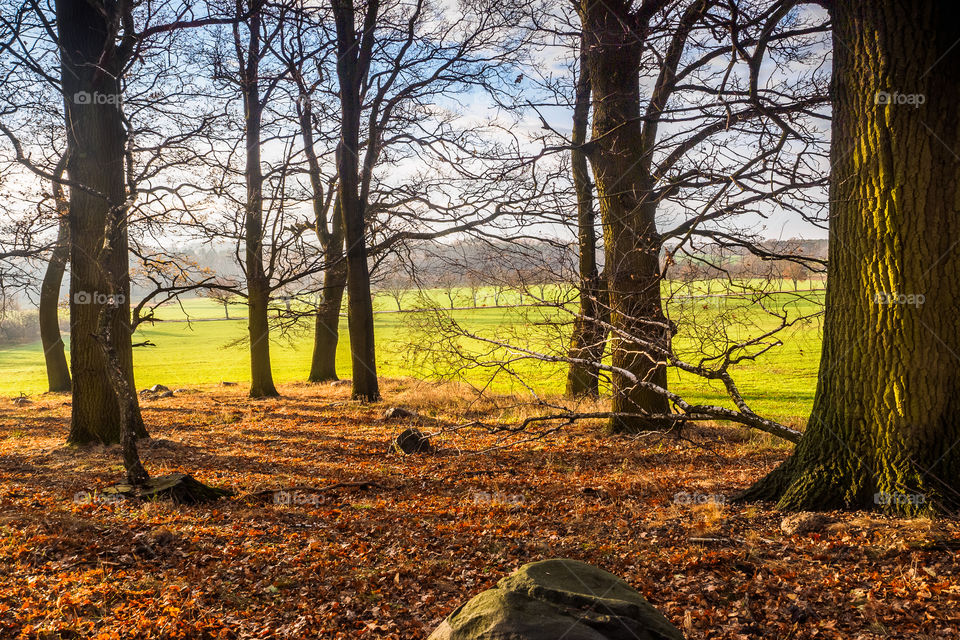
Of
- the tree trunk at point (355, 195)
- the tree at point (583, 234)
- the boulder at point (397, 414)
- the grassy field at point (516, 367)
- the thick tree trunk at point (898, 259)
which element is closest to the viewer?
the thick tree trunk at point (898, 259)

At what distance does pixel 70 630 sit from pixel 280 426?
393 inches

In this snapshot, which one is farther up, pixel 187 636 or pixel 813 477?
pixel 813 477

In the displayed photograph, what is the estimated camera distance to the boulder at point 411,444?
10805mm

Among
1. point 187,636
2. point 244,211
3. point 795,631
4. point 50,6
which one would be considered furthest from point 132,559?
point 244,211

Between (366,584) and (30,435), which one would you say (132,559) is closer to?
(366,584)

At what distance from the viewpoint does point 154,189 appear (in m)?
11.2
